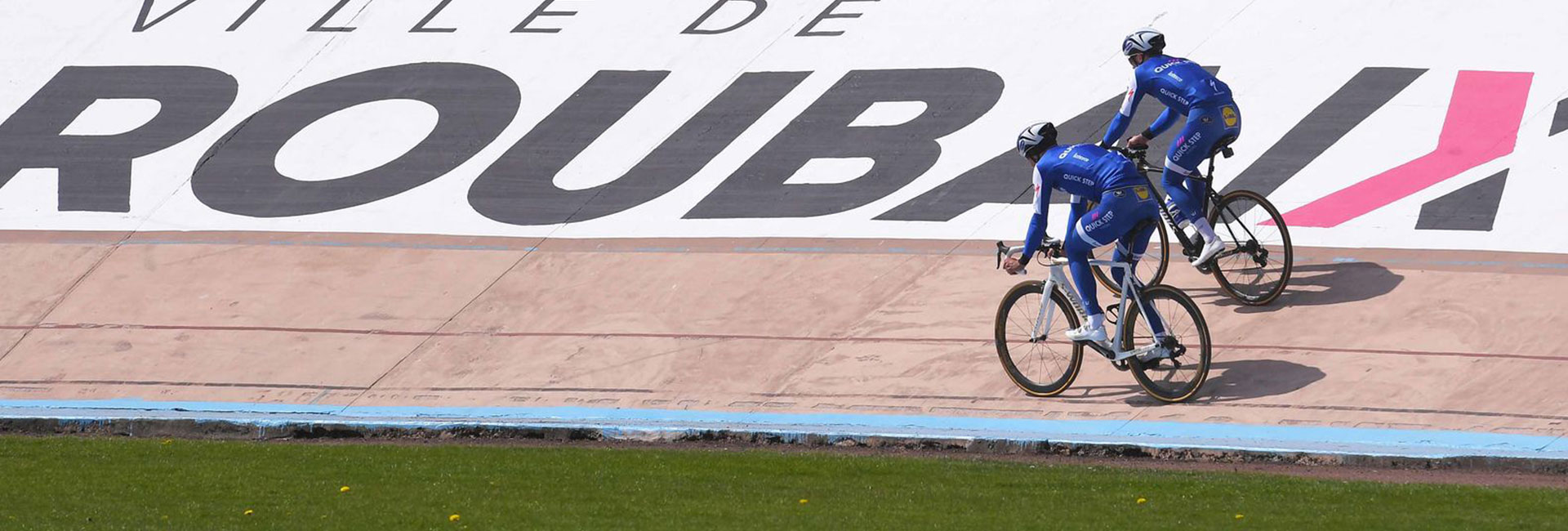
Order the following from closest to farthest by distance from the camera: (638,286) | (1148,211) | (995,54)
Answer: (1148,211), (638,286), (995,54)

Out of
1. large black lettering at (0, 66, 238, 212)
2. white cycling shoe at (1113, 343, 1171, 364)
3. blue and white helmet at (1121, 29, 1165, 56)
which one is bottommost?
large black lettering at (0, 66, 238, 212)

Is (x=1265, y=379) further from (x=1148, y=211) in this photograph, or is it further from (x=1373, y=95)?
(x=1373, y=95)

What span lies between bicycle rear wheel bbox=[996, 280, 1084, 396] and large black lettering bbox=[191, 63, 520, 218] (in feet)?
19.3

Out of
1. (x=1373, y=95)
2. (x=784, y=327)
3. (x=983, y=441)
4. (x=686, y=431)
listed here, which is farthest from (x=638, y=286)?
(x=1373, y=95)

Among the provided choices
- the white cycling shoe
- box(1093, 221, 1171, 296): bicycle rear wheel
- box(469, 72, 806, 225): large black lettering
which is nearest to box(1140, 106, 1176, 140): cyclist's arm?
box(1093, 221, 1171, 296): bicycle rear wheel

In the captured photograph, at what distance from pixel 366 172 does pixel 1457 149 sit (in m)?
8.28

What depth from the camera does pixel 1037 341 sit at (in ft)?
32.8

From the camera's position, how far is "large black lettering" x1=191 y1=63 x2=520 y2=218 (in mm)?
14352

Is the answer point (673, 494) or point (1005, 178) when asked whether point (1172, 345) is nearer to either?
point (673, 494)

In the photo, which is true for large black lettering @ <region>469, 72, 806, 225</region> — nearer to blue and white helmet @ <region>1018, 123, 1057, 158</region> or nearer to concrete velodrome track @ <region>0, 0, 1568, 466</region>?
concrete velodrome track @ <region>0, 0, 1568, 466</region>

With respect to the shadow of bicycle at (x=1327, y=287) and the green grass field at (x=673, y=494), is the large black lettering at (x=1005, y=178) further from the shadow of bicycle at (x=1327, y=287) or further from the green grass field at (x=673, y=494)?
the green grass field at (x=673, y=494)

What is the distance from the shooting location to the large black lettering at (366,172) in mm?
14352

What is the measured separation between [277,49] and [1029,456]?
9.91 metres

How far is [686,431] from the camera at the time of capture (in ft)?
32.6
